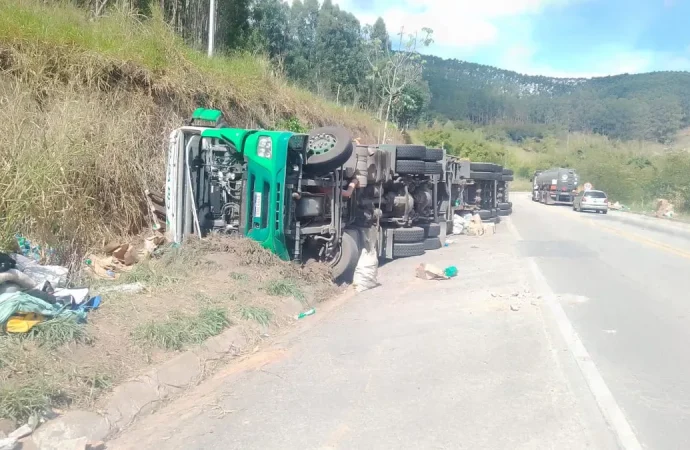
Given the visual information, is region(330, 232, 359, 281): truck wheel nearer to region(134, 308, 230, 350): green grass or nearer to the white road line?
the white road line

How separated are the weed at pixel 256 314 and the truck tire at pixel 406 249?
20.3 feet

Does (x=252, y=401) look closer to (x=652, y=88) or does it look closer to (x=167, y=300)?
(x=167, y=300)

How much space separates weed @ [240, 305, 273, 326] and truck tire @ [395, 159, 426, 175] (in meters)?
6.58

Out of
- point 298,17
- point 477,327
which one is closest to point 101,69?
point 477,327

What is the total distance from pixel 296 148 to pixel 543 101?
169966mm

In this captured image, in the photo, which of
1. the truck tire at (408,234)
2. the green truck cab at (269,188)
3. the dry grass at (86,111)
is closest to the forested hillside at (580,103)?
the truck tire at (408,234)

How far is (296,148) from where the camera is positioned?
9.55 m

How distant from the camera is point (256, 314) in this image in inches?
298

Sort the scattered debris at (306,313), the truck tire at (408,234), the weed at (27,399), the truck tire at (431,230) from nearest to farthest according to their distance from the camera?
the weed at (27,399) < the scattered debris at (306,313) < the truck tire at (408,234) < the truck tire at (431,230)

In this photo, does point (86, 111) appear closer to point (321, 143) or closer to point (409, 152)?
point (321, 143)

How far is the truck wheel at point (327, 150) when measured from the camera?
10.0 meters

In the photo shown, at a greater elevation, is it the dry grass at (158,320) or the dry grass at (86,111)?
the dry grass at (86,111)

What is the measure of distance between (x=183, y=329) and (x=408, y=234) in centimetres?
795

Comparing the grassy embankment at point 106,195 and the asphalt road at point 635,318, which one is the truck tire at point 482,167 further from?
the grassy embankment at point 106,195
